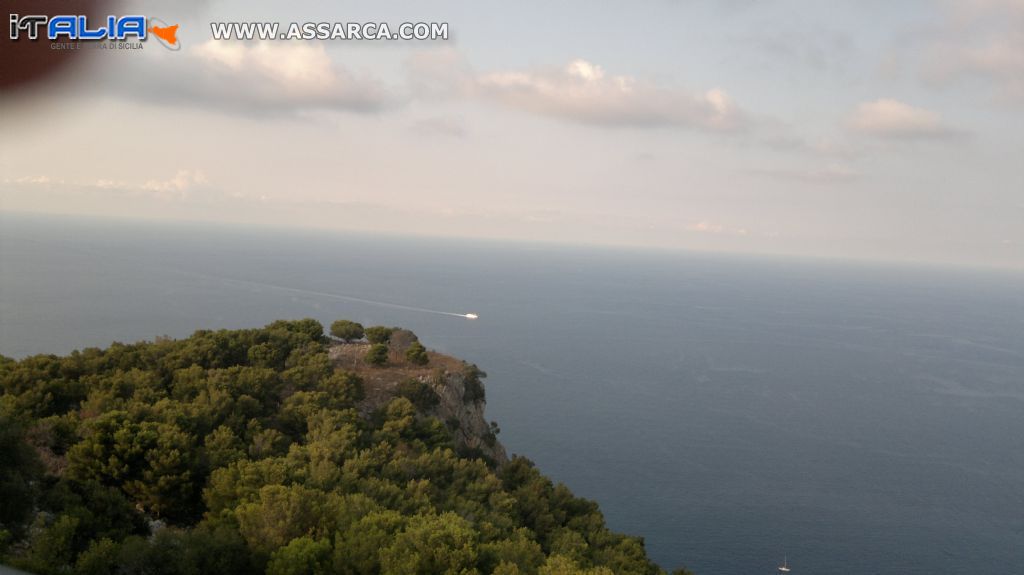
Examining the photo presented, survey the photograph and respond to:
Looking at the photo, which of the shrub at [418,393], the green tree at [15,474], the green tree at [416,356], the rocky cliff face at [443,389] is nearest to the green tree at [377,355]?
the rocky cliff face at [443,389]

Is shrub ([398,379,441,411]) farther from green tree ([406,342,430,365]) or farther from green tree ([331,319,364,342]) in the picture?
green tree ([331,319,364,342])

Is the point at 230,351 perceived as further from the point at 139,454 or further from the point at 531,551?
the point at 531,551

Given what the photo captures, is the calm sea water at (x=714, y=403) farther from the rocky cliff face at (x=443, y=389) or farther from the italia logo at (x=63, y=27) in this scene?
the italia logo at (x=63, y=27)

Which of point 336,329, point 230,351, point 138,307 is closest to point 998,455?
point 336,329

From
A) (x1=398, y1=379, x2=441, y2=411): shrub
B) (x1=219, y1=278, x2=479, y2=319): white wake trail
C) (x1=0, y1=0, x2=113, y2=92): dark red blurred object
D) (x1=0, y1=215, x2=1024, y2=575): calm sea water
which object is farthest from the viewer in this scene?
(x1=219, y1=278, x2=479, y2=319): white wake trail

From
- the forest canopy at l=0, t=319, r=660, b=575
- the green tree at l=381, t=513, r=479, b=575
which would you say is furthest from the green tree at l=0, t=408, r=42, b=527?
the green tree at l=381, t=513, r=479, b=575

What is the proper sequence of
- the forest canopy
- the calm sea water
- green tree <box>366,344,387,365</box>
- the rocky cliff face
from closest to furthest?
the forest canopy, the rocky cliff face, green tree <box>366,344,387,365</box>, the calm sea water
